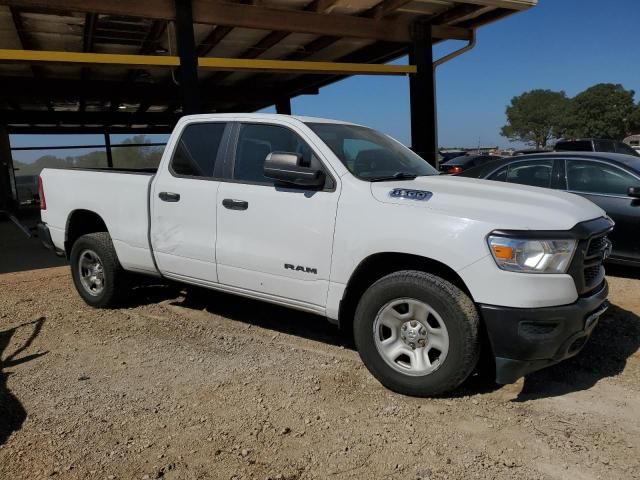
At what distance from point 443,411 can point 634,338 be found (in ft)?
7.26

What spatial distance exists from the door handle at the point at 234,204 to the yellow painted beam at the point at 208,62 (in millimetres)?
4399

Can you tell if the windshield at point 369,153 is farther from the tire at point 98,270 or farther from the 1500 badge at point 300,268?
the tire at point 98,270

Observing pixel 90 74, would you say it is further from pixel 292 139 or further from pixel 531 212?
pixel 531 212

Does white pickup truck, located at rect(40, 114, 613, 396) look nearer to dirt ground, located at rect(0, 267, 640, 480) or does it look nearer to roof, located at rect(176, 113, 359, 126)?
roof, located at rect(176, 113, 359, 126)

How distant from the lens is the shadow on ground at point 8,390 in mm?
3188

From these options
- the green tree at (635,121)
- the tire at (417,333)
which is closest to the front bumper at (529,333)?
Answer: the tire at (417,333)

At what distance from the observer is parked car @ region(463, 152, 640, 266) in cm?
604

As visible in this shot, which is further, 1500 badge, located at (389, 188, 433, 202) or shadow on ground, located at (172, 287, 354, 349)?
shadow on ground, located at (172, 287, 354, 349)

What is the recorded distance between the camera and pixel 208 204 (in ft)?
14.4

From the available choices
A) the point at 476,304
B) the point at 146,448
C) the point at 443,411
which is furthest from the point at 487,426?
the point at 146,448

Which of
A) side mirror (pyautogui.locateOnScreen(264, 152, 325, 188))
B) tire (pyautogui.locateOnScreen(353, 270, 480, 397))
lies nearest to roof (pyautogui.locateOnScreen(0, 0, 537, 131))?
side mirror (pyautogui.locateOnScreen(264, 152, 325, 188))

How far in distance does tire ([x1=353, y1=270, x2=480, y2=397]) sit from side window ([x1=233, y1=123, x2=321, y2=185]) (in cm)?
125

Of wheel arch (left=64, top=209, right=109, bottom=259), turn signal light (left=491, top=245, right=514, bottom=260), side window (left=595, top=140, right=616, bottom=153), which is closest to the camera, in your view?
turn signal light (left=491, top=245, right=514, bottom=260)

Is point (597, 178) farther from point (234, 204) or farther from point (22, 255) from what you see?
point (22, 255)
